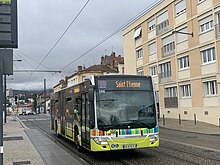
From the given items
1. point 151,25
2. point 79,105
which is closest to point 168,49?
point 151,25

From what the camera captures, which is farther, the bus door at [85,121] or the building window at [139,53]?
the building window at [139,53]

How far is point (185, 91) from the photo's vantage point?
35375 millimetres

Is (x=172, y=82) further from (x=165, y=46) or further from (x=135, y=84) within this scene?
(x=135, y=84)

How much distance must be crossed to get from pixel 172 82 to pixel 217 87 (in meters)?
8.93

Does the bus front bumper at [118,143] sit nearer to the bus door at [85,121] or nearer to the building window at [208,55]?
the bus door at [85,121]

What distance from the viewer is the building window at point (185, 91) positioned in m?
34.6

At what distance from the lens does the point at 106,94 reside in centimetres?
1106

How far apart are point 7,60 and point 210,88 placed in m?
27.5

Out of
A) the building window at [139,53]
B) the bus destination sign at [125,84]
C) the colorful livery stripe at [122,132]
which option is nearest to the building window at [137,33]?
the building window at [139,53]

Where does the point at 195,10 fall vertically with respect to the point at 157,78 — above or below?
above

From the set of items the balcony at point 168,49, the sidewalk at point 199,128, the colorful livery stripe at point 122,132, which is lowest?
the sidewalk at point 199,128

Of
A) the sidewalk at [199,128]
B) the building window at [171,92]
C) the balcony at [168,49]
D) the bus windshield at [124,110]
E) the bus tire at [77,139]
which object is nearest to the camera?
the bus windshield at [124,110]

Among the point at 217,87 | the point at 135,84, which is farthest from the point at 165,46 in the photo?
the point at 135,84

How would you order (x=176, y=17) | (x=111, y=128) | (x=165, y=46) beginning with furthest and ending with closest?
(x=165, y=46)
(x=176, y=17)
(x=111, y=128)
